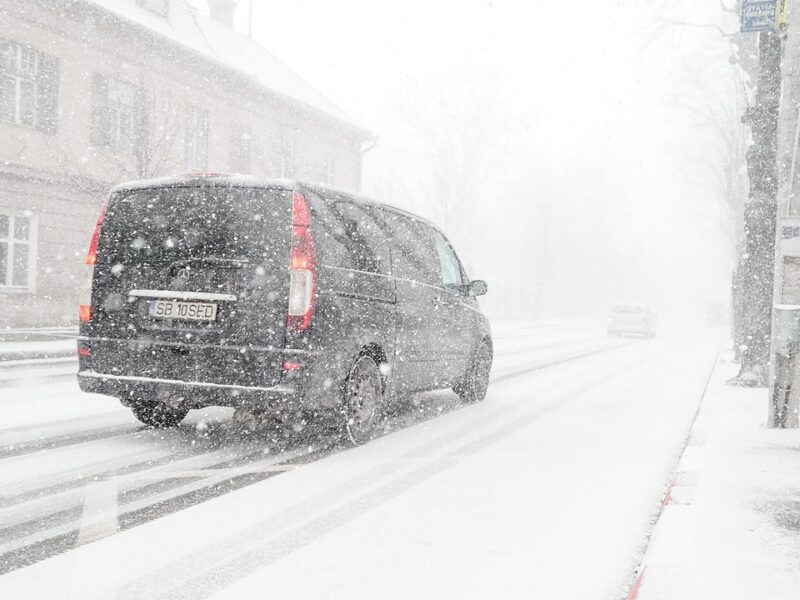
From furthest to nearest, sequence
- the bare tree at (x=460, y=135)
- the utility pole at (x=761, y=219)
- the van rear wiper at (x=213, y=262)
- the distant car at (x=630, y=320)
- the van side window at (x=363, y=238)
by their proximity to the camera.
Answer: the bare tree at (x=460, y=135)
the distant car at (x=630, y=320)
the utility pole at (x=761, y=219)
the van side window at (x=363, y=238)
the van rear wiper at (x=213, y=262)

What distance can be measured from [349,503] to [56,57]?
17.9 meters

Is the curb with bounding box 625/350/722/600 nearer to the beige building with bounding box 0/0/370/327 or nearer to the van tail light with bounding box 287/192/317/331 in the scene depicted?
the van tail light with bounding box 287/192/317/331

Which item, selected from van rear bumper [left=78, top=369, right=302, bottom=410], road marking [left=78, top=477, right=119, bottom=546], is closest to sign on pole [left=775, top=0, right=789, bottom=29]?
van rear bumper [left=78, top=369, right=302, bottom=410]

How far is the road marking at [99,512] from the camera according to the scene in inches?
136

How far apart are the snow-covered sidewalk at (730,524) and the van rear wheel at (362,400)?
2278 mm

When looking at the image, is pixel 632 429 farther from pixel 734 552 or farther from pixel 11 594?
pixel 11 594

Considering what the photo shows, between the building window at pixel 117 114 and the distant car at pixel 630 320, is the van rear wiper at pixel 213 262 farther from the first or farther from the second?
the distant car at pixel 630 320

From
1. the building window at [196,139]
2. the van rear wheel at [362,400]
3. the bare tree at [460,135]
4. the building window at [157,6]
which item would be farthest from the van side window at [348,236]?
the bare tree at [460,135]

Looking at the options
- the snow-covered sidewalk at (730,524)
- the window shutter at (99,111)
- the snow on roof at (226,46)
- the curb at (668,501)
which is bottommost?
the curb at (668,501)

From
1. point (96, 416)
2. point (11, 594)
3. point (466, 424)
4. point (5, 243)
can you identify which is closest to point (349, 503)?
point (11, 594)

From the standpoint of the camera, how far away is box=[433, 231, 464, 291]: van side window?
7.57 m

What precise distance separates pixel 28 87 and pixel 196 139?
6252mm

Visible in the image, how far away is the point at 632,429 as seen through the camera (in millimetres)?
6961

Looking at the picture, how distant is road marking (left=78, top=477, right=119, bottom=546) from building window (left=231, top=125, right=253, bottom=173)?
21.8m
